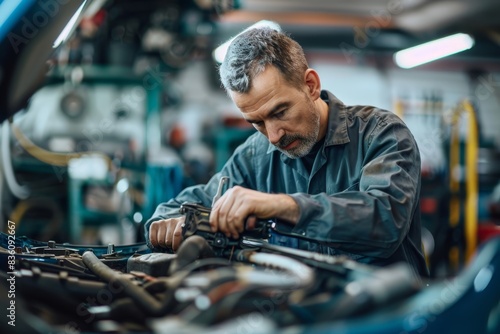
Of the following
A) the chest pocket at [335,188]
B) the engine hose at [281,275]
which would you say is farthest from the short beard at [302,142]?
the engine hose at [281,275]

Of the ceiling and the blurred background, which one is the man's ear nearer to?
the blurred background

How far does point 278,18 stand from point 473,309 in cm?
756

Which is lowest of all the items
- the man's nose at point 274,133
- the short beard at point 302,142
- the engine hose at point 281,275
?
the engine hose at point 281,275

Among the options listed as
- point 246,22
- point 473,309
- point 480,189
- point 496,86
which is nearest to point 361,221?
point 473,309

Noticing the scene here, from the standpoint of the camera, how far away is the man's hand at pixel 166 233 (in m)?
1.70

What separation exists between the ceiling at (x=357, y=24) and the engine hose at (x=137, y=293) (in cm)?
648

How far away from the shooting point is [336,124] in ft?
6.53

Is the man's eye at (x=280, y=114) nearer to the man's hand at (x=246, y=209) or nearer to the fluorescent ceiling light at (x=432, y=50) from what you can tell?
the man's hand at (x=246, y=209)

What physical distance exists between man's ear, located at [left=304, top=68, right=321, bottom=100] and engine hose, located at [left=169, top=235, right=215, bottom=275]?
2.52 feet

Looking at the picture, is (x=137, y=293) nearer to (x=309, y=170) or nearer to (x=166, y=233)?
(x=166, y=233)

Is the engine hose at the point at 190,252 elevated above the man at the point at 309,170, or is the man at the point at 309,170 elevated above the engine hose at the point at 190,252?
the man at the point at 309,170

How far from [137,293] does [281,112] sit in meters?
0.83

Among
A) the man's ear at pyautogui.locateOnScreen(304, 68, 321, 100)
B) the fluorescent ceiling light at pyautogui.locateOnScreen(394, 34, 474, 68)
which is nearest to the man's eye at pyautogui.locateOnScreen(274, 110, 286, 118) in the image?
the man's ear at pyautogui.locateOnScreen(304, 68, 321, 100)

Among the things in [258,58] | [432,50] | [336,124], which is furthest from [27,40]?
[432,50]
